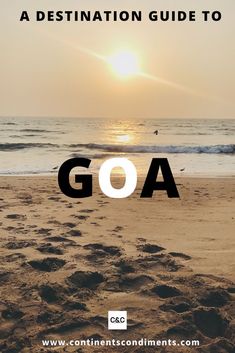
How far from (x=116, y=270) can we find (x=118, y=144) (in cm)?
964

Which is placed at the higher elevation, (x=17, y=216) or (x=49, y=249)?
(x=17, y=216)

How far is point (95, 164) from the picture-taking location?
9.98 meters

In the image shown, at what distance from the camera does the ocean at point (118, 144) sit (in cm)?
930

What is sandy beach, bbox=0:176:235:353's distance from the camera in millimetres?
2988

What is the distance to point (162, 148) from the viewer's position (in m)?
12.5

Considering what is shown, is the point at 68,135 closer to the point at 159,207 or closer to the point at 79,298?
the point at 159,207

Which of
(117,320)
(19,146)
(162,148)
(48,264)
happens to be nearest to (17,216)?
(48,264)

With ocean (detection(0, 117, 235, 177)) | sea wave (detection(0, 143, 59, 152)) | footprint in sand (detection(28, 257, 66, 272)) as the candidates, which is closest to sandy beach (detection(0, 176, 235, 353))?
footprint in sand (detection(28, 257, 66, 272))

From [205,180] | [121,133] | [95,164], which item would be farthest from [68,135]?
[205,180]

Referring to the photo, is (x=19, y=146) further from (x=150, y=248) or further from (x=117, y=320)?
(x=117, y=320)

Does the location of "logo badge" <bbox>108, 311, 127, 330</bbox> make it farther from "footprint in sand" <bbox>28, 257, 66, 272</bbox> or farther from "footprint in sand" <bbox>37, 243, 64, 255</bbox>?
"footprint in sand" <bbox>37, 243, 64, 255</bbox>

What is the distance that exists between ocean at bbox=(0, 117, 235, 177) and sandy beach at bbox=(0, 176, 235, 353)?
3119 millimetres

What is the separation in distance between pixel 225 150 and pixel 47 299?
9.34 meters

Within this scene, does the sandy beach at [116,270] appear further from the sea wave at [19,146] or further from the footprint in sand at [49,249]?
the sea wave at [19,146]
